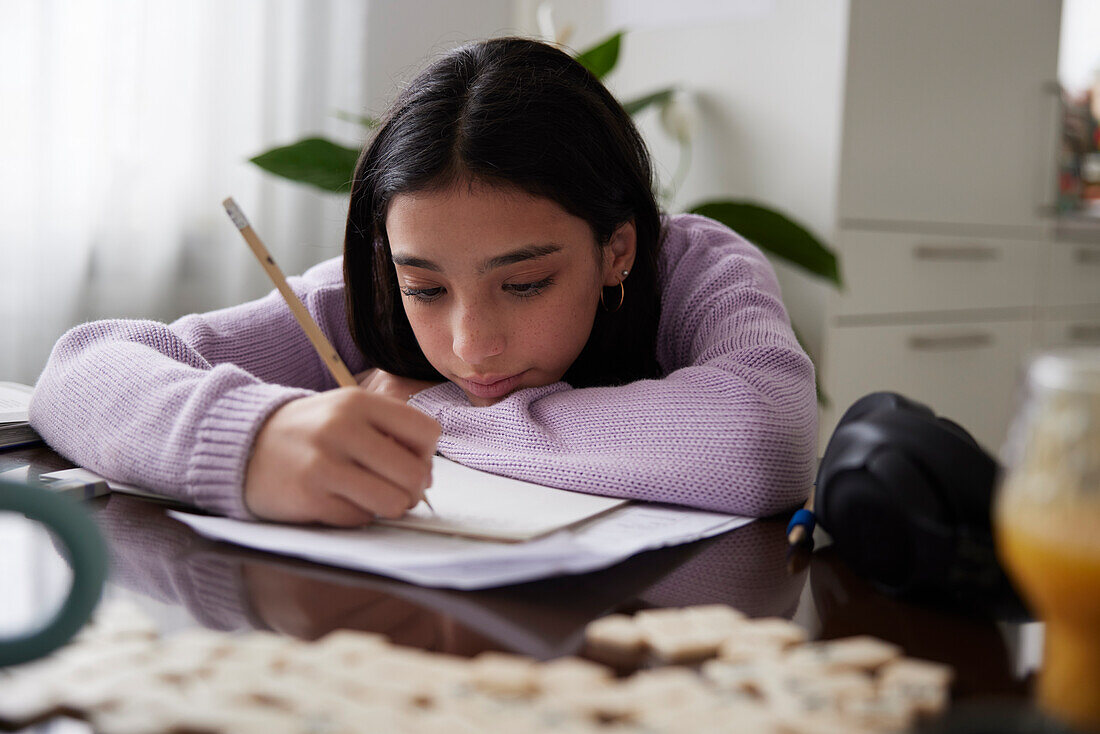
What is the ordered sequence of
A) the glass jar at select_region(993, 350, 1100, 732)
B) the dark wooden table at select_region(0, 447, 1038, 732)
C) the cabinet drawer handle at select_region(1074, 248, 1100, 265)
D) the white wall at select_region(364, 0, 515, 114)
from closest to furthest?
the glass jar at select_region(993, 350, 1100, 732) < the dark wooden table at select_region(0, 447, 1038, 732) < the white wall at select_region(364, 0, 515, 114) < the cabinet drawer handle at select_region(1074, 248, 1100, 265)

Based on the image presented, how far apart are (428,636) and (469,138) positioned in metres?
0.56

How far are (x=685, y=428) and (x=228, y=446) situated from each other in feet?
1.09

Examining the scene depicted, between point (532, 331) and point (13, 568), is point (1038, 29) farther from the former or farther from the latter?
point (13, 568)

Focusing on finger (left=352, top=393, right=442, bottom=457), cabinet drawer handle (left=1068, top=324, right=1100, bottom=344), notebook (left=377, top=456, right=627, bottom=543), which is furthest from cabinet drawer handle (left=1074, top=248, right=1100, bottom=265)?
finger (left=352, top=393, right=442, bottom=457)

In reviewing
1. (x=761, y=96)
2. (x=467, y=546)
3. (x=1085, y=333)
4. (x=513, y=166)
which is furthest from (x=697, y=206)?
(x=1085, y=333)

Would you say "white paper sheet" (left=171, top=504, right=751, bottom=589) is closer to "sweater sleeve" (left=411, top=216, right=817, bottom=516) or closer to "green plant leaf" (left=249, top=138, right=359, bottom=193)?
"sweater sleeve" (left=411, top=216, right=817, bottom=516)

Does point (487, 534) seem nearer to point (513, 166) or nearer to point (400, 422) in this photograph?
point (400, 422)

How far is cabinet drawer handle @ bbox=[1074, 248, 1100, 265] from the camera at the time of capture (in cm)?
255

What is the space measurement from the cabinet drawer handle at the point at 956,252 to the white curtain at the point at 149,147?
1245 millimetres

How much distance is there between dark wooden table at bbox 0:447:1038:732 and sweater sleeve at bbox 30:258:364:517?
0.17 feet

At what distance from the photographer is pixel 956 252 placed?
7.16ft

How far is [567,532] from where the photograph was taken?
0.59 metres

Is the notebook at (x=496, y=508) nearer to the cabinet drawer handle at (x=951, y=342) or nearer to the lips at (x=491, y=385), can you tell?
the lips at (x=491, y=385)

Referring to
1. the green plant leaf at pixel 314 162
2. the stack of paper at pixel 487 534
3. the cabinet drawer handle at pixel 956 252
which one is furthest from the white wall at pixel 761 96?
the stack of paper at pixel 487 534
